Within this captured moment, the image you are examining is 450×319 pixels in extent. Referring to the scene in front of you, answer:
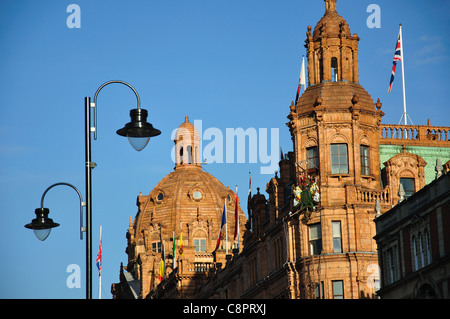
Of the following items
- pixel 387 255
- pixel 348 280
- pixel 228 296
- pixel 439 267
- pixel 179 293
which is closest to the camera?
pixel 439 267

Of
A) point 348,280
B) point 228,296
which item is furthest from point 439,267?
point 228,296

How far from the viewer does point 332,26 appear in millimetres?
80062

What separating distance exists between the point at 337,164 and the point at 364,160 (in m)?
2.26

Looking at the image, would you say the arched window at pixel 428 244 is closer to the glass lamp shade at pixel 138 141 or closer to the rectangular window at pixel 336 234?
the rectangular window at pixel 336 234

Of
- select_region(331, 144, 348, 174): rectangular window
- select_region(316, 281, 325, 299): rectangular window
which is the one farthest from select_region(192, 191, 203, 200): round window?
select_region(316, 281, 325, 299): rectangular window

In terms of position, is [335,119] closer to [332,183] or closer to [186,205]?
[332,183]

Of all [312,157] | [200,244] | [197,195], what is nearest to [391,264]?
[312,157]

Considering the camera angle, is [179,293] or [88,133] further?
[179,293]

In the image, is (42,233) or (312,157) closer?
(42,233)

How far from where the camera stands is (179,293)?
116562 millimetres

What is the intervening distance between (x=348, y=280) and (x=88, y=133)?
3863cm

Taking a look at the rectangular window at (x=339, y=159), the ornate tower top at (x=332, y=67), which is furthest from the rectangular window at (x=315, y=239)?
the ornate tower top at (x=332, y=67)

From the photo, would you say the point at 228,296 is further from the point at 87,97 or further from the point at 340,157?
the point at 87,97

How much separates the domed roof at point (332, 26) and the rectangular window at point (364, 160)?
836cm
